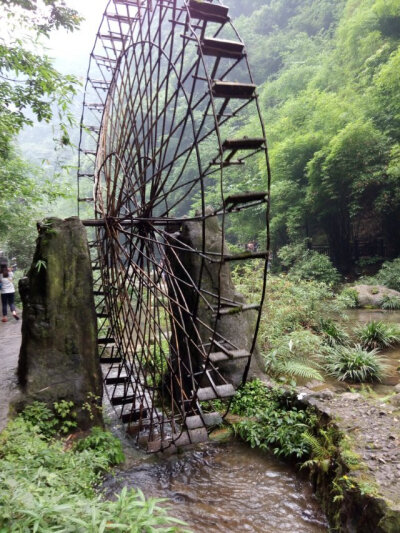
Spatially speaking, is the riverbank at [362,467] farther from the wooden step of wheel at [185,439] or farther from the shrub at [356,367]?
the shrub at [356,367]

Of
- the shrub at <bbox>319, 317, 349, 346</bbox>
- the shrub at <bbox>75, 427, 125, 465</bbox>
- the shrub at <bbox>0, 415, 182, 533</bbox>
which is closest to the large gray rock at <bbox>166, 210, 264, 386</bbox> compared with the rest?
the shrub at <bbox>75, 427, 125, 465</bbox>

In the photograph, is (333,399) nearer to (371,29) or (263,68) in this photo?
(371,29)

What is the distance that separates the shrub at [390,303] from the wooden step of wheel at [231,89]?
925 cm

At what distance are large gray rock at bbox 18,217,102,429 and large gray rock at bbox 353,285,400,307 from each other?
9652mm

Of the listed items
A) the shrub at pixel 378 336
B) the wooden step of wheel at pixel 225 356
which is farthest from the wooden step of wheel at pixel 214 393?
the shrub at pixel 378 336

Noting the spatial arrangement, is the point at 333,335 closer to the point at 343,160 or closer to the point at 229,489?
the point at 229,489

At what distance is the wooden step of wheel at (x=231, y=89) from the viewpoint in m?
4.51

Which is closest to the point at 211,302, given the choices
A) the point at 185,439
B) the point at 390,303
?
the point at 185,439

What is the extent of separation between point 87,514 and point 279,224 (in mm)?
17164

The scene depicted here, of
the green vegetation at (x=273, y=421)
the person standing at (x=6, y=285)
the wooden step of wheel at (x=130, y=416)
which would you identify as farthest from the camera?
the person standing at (x=6, y=285)

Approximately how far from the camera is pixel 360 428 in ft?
14.1

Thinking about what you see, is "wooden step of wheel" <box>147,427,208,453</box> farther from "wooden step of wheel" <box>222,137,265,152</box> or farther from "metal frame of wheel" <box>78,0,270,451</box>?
"wooden step of wheel" <box>222,137,265,152</box>

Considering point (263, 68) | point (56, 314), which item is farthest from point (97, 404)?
point (263, 68)

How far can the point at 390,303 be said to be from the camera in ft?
37.7
